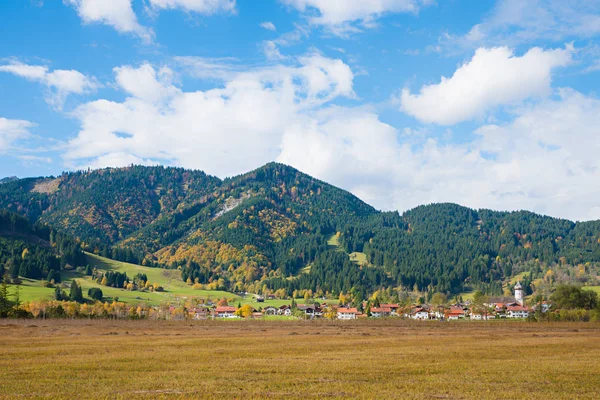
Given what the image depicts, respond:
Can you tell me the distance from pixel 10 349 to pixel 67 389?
28.2m

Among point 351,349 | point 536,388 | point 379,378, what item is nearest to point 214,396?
point 379,378

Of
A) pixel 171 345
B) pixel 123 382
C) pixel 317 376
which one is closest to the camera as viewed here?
pixel 123 382

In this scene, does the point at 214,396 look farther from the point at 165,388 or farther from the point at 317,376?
the point at 317,376

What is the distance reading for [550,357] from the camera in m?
47.7

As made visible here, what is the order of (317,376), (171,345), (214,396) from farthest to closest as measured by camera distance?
(171,345) → (317,376) → (214,396)

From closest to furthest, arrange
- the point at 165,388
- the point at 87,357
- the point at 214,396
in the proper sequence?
the point at 214,396
the point at 165,388
the point at 87,357

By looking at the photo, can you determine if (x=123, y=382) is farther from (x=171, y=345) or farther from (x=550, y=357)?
(x=550, y=357)

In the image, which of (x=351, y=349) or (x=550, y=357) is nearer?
(x=550, y=357)

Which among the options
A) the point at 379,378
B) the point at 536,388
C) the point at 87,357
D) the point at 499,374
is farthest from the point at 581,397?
the point at 87,357

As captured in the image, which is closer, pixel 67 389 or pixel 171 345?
pixel 67 389

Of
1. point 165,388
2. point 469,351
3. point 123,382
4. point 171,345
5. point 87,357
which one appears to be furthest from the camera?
point 171,345

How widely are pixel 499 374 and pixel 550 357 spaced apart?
1458cm

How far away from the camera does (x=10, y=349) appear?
5269 centimetres

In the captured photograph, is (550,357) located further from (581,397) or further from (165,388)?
(165,388)
